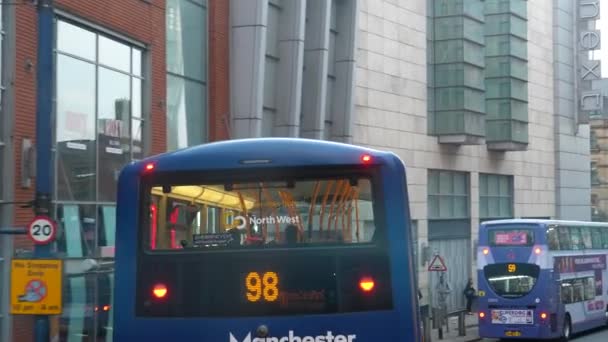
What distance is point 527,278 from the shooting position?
104ft

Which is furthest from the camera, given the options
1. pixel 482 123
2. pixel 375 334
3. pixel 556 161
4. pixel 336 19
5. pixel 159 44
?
pixel 556 161

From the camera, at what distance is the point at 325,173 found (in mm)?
11352

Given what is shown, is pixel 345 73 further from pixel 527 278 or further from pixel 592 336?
pixel 592 336

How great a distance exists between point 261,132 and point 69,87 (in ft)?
32.0

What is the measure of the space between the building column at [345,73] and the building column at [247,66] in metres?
6.54

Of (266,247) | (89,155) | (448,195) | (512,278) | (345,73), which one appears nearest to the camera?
(266,247)

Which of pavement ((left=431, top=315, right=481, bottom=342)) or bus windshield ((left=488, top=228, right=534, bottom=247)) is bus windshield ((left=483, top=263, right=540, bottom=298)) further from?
pavement ((left=431, top=315, right=481, bottom=342))

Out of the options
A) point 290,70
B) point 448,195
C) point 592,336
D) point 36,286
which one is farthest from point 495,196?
point 36,286

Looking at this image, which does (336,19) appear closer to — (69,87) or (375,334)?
(69,87)

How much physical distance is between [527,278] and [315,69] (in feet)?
29.8

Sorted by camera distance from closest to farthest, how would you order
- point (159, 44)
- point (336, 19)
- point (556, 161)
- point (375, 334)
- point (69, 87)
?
point (375, 334) → point (69, 87) → point (159, 44) → point (336, 19) → point (556, 161)

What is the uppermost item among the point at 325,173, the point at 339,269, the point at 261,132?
the point at 261,132

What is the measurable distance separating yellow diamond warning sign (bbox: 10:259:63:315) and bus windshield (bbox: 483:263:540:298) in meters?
19.7

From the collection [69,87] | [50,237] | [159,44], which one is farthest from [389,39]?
[50,237]
